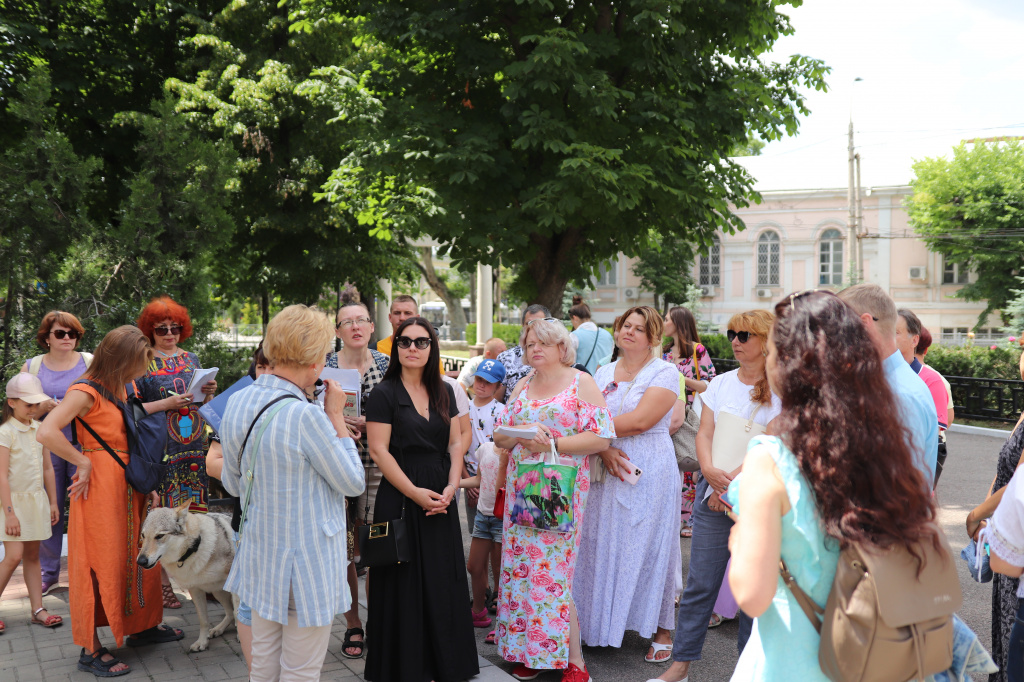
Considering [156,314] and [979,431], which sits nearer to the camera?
[156,314]

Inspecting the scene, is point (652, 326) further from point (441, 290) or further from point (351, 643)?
point (441, 290)

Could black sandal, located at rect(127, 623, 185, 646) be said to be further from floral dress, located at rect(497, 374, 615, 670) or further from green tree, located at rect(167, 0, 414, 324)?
green tree, located at rect(167, 0, 414, 324)

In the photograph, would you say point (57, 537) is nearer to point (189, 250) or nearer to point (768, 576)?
point (189, 250)

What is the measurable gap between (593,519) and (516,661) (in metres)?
0.95

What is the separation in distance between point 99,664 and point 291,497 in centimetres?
217

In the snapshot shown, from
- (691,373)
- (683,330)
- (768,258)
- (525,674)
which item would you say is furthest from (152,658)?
(768,258)

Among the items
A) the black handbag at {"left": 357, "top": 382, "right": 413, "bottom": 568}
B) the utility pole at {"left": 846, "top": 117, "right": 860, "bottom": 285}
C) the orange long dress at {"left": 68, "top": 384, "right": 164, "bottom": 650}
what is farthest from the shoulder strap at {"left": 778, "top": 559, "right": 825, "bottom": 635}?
the utility pole at {"left": 846, "top": 117, "right": 860, "bottom": 285}

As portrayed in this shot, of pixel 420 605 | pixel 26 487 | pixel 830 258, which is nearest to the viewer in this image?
pixel 420 605

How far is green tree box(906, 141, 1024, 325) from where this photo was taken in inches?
1451

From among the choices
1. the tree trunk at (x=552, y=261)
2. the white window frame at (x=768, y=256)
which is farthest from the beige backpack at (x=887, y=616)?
the white window frame at (x=768, y=256)

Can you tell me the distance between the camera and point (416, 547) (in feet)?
13.1

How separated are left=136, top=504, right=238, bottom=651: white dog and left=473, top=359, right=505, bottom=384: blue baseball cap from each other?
6.38 ft

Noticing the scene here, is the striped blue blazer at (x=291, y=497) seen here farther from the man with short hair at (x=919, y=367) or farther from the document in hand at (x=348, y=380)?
the man with short hair at (x=919, y=367)

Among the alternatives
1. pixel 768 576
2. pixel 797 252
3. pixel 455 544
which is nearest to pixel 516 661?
pixel 455 544
